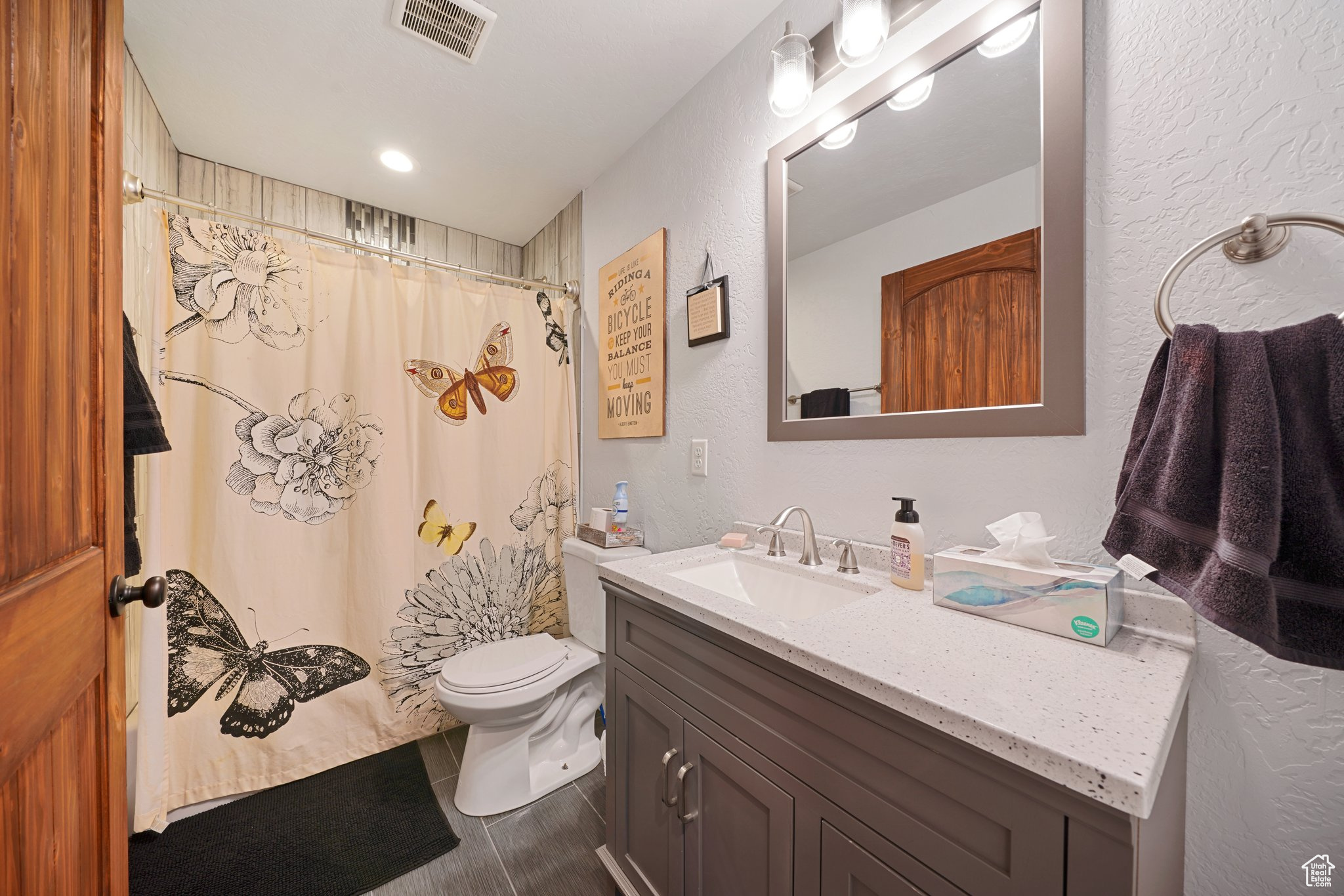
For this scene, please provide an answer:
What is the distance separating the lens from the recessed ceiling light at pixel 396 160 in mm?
1943

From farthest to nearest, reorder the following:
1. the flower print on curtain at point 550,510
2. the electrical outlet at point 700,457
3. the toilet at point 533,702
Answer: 1. the flower print on curtain at point 550,510
2. the electrical outlet at point 700,457
3. the toilet at point 533,702

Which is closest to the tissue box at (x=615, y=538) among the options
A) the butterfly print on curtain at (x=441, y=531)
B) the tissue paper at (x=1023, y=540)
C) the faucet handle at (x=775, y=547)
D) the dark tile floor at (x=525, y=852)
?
the butterfly print on curtain at (x=441, y=531)

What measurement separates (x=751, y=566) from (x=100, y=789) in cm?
118

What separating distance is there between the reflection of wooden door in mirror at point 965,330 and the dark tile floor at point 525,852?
1.43m

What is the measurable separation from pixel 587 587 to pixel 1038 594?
1.37 metres

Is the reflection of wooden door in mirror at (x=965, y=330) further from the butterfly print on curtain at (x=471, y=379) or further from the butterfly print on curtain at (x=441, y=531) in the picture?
A: the butterfly print on curtain at (x=441, y=531)

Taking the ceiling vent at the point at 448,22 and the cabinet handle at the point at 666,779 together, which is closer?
the cabinet handle at the point at 666,779

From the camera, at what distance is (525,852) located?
133cm

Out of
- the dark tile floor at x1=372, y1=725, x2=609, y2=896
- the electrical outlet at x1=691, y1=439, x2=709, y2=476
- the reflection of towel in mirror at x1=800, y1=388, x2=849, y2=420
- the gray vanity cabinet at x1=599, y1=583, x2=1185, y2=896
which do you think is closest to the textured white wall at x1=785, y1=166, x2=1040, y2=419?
the reflection of towel in mirror at x1=800, y1=388, x2=849, y2=420

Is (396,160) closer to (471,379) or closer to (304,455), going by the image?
(471,379)

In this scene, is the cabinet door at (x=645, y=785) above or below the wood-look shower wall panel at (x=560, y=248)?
below

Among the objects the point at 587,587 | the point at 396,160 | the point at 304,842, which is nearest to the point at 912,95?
the point at 587,587

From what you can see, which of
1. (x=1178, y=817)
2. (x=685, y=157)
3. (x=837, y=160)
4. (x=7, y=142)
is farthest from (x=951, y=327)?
(x=7, y=142)

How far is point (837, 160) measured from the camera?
119 cm
